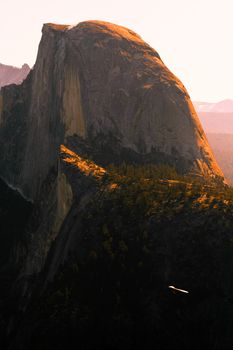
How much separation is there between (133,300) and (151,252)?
502 centimetres

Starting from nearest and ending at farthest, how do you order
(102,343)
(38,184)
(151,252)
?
(102,343) < (151,252) < (38,184)

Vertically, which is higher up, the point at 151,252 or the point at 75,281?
the point at 151,252

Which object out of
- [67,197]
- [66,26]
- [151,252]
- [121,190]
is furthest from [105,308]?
[66,26]

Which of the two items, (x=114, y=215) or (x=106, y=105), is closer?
(x=114, y=215)

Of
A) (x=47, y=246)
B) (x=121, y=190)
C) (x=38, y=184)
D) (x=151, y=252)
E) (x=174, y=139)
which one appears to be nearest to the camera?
(x=151, y=252)

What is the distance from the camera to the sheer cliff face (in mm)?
74250

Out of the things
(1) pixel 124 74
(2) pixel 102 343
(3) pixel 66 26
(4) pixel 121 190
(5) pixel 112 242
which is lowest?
(2) pixel 102 343

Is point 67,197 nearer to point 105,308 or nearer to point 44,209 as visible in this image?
point 44,209

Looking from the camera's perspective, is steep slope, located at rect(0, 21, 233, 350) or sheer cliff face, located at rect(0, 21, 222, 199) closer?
steep slope, located at rect(0, 21, 233, 350)

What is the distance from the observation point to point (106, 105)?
79.0 meters

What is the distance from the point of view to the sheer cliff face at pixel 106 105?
244ft

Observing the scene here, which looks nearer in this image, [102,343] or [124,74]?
[102,343]

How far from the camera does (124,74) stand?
82.1 metres

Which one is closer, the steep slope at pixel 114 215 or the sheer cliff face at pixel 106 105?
the steep slope at pixel 114 215
